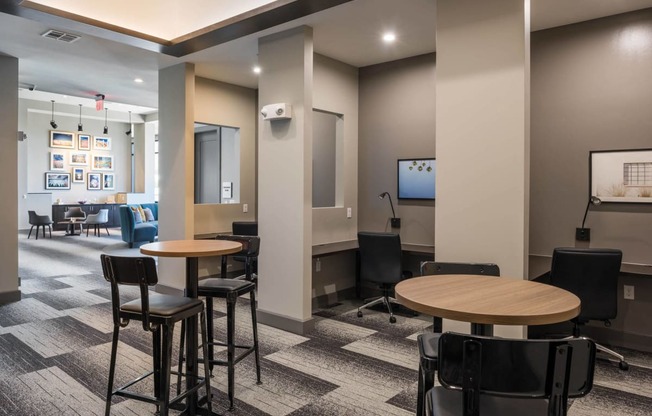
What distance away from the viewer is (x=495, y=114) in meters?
3.18

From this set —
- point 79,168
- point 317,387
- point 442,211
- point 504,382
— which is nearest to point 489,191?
point 442,211

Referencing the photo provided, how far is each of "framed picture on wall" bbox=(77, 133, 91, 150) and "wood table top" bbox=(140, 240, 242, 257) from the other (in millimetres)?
12522

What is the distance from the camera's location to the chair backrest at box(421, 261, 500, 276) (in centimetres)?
263

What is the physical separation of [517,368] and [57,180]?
47.6 ft

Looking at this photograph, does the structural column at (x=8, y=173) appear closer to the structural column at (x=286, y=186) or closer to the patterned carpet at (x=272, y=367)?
the patterned carpet at (x=272, y=367)

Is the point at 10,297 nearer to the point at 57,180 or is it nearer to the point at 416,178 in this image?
the point at 416,178

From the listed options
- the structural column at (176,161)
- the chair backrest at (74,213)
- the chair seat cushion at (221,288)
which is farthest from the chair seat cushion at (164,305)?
the chair backrest at (74,213)

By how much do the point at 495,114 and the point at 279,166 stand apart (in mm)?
2071

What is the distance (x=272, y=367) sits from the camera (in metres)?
3.38

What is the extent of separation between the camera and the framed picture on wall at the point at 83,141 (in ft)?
44.0

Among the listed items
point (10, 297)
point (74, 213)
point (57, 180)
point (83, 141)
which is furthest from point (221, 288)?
point (83, 141)

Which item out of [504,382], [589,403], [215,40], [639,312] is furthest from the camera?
[215,40]

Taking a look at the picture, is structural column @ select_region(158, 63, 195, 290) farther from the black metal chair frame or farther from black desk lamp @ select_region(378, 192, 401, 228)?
the black metal chair frame

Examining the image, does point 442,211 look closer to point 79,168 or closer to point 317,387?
point 317,387
